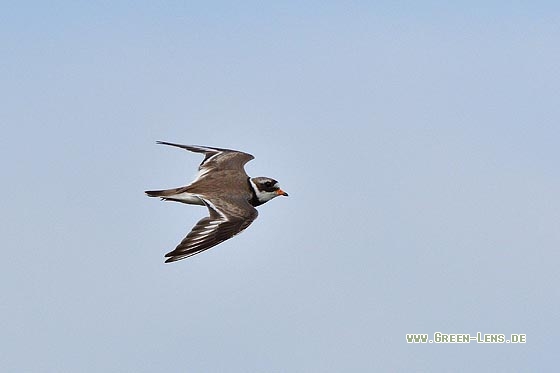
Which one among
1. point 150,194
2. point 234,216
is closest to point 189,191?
point 150,194

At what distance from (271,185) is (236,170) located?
155 centimetres

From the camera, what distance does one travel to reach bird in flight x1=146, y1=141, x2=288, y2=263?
2228cm

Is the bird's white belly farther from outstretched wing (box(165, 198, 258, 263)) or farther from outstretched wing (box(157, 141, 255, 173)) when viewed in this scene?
outstretched wing (box(157, 141, 255, 173))

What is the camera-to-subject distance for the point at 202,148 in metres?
31.0

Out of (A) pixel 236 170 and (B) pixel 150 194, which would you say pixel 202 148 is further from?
(B) pixel 150 194

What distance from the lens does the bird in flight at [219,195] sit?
2228 cm

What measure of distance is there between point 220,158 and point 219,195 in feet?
14.5

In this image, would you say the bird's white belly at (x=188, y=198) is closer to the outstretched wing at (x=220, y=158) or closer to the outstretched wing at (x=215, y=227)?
the outstretched wing at (x=215, y=227)

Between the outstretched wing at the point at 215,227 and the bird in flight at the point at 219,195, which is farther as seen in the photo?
the bird in flight at the point at 219,195

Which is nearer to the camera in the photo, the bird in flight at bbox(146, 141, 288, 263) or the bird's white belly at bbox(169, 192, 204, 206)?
the bird in flight at bbox(146, 141, 288, 263)

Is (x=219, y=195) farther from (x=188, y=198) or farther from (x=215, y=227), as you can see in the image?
(x=215, y=227)

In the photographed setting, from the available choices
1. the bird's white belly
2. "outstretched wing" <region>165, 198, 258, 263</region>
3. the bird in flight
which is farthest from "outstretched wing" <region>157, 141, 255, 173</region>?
"outstretched wing" <region>165, 198, 258, 263</region>

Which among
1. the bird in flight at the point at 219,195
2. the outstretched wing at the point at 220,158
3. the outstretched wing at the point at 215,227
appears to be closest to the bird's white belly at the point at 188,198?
the bird in flight at the point at 219,195

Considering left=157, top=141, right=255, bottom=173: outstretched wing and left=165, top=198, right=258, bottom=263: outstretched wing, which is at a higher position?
left=157, top=141, right=255, bottom=173: outstretched wing
